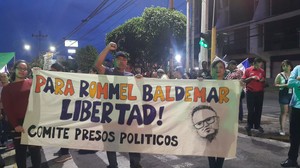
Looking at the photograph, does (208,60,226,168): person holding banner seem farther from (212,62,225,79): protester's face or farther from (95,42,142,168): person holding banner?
(95,42,142,168): person holding banner

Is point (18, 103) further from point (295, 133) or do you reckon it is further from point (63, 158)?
point (295, 133)

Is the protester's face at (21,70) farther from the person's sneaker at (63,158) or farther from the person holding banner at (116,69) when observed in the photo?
the person's sneaker at (63,158)

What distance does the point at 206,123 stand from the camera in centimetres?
425

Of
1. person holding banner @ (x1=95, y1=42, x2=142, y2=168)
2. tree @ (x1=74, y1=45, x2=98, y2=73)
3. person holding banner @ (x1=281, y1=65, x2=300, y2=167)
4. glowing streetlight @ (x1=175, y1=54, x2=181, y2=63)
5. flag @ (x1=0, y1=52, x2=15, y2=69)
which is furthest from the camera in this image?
tree @ (x1=74, y1=45, x2=98, y2=73)

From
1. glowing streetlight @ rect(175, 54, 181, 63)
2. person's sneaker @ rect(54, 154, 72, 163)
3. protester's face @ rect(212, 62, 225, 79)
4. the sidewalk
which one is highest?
glowing streetlight @ rect(175, 54, 181, 63)

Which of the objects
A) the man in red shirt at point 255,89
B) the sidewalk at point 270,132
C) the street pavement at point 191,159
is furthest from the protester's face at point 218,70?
the sidewalk at point 270,132

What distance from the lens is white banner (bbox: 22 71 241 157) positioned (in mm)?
4250

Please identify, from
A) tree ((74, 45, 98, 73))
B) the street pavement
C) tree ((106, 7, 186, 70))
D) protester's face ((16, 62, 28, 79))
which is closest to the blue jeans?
the street pavement

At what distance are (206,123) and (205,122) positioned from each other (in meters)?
0.02

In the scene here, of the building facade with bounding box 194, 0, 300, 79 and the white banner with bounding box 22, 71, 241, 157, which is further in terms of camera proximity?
the building facade with bounding box 194, 0, 300, 79

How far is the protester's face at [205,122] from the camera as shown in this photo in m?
4.22

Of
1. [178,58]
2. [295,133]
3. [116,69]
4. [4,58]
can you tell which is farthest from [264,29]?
[116,69]

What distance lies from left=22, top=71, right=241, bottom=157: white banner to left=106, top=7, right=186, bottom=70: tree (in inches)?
970

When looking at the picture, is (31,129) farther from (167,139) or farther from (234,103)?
(234,103)
